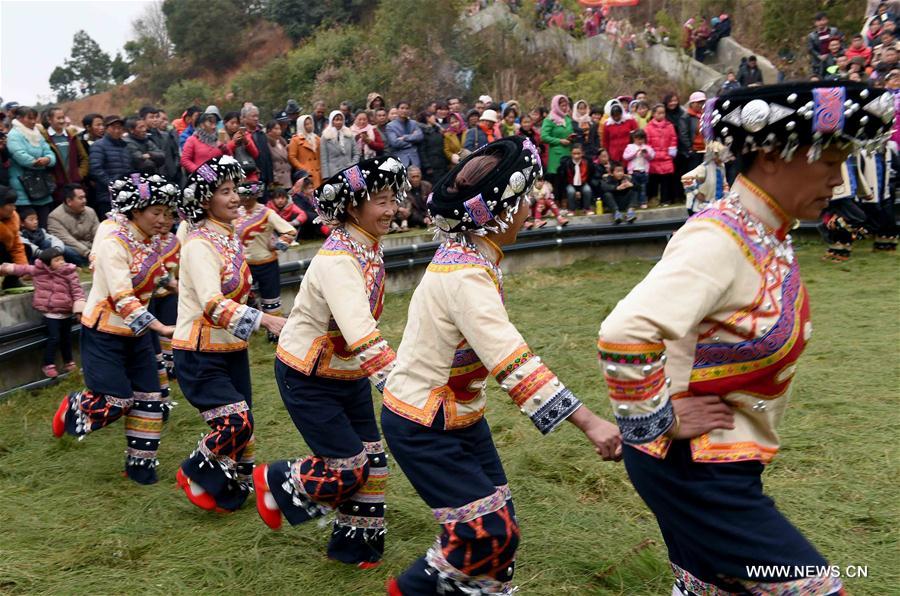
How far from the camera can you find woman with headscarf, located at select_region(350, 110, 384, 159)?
41.9 feet

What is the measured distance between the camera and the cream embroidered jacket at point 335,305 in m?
4.12

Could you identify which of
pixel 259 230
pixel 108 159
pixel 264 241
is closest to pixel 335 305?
pixel 259 230

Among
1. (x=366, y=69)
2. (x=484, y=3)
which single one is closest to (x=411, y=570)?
(x=366, y=69)

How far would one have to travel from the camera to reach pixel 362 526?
4570 mm

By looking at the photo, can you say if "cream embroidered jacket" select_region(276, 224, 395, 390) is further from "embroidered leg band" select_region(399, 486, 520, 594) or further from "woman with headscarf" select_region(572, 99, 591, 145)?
"woman with headscarf" select_region(572, 99, 591, 145)

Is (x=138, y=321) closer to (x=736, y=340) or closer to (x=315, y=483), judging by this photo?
(x=315, y=483)

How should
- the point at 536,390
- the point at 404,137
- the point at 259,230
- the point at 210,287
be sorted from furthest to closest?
the point at 404,137, the point at 259,230, the point at 210,287, the point at 536,390

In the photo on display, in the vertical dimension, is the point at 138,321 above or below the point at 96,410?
above

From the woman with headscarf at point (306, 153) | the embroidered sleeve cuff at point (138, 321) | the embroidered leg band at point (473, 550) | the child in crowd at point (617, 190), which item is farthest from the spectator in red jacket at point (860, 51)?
the embroidered leg band at point (473, 550)

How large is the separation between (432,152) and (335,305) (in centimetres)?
947

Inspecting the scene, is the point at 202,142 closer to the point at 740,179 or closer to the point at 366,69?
the point at 740,179

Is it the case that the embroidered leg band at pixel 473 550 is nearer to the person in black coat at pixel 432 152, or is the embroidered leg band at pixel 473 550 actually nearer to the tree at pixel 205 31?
the person in black coat at pixel 432 152

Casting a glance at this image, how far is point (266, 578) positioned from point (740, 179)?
10.1 ft

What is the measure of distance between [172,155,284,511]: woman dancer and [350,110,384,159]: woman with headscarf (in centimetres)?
722
